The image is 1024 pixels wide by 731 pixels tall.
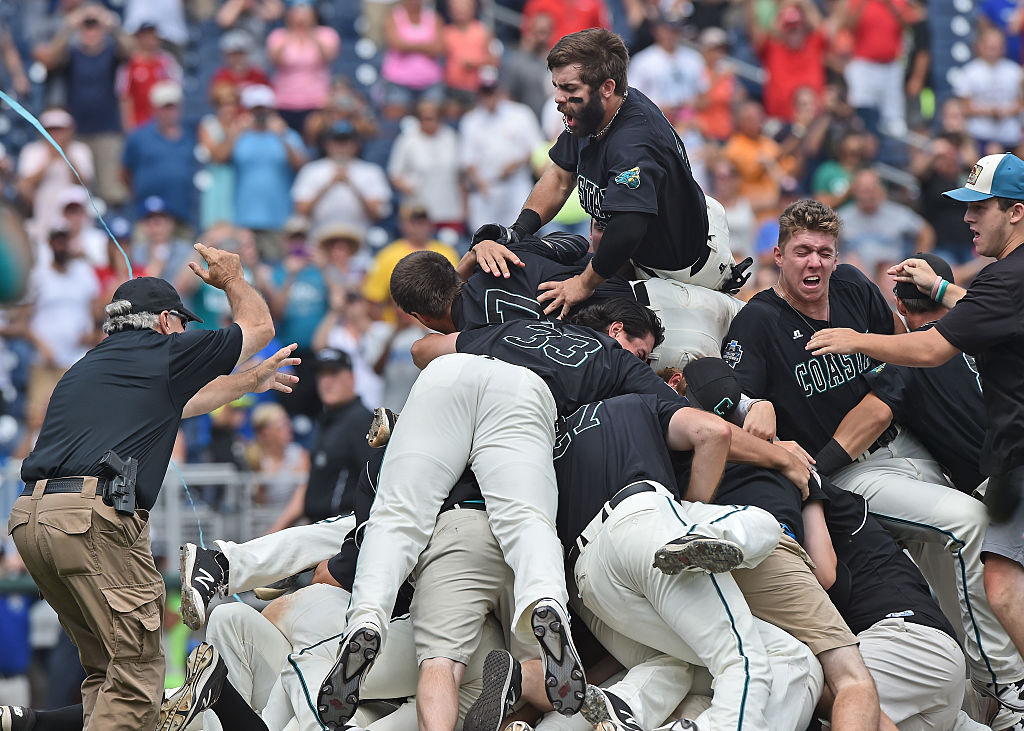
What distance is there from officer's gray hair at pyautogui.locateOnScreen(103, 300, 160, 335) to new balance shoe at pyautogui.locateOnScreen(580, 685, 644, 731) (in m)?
2.44

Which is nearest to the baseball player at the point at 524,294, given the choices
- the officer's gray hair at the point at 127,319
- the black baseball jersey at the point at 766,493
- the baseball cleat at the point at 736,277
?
the baseball cleat at the point at 736,277

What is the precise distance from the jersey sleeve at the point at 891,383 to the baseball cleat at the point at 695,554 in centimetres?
167

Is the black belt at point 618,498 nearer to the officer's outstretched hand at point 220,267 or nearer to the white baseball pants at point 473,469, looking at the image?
the white baseball pants at point 473,469

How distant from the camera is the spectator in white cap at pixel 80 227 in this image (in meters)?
11.4

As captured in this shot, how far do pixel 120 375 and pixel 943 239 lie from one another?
357 inches

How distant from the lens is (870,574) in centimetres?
611

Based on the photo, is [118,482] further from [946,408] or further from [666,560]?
[946,408]

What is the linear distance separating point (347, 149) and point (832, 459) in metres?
6.87

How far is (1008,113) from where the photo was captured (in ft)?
47.2

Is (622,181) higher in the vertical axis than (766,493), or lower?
higher

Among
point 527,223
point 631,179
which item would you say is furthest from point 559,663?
point 527,223

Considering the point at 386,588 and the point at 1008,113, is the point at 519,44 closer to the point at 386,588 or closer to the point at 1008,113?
the point at 1008,113

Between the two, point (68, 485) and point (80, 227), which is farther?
point (80, 227)

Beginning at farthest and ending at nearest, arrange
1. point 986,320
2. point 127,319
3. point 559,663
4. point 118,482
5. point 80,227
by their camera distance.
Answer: point 80,227, point 127,319, point 986,320, point 118,482, point 559,663
